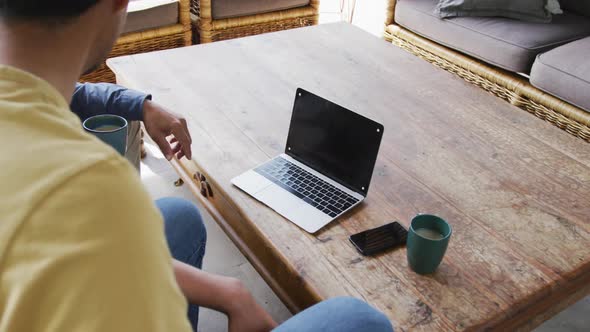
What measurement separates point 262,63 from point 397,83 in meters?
0.42

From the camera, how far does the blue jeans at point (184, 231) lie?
962 mm

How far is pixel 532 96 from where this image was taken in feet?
6.53

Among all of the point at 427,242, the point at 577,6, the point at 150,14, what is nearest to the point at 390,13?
the point at 577,6

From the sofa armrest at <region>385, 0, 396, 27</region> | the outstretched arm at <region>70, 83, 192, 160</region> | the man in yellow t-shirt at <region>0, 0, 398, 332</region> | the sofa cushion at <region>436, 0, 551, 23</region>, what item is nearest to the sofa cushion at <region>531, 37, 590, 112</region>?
the sofa cushion at <region>436, 0, 551, 23</region>

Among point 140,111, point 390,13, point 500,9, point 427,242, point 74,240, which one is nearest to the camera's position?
point 74,240

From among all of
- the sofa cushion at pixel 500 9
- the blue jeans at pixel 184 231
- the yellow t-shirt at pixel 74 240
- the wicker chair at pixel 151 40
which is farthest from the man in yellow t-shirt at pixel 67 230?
the sofa cushion at pixel 500 9

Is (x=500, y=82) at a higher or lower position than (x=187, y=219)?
lower

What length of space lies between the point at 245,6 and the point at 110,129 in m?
1.63

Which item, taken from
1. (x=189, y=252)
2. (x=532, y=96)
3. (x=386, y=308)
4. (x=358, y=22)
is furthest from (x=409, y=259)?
(x=358, y=22)

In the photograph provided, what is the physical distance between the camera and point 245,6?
256cm

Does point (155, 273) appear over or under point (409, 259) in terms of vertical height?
over

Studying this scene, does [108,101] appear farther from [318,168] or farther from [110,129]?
[318,168]

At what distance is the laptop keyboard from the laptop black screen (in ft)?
0.09

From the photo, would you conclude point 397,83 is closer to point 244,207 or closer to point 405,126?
point 405,126
